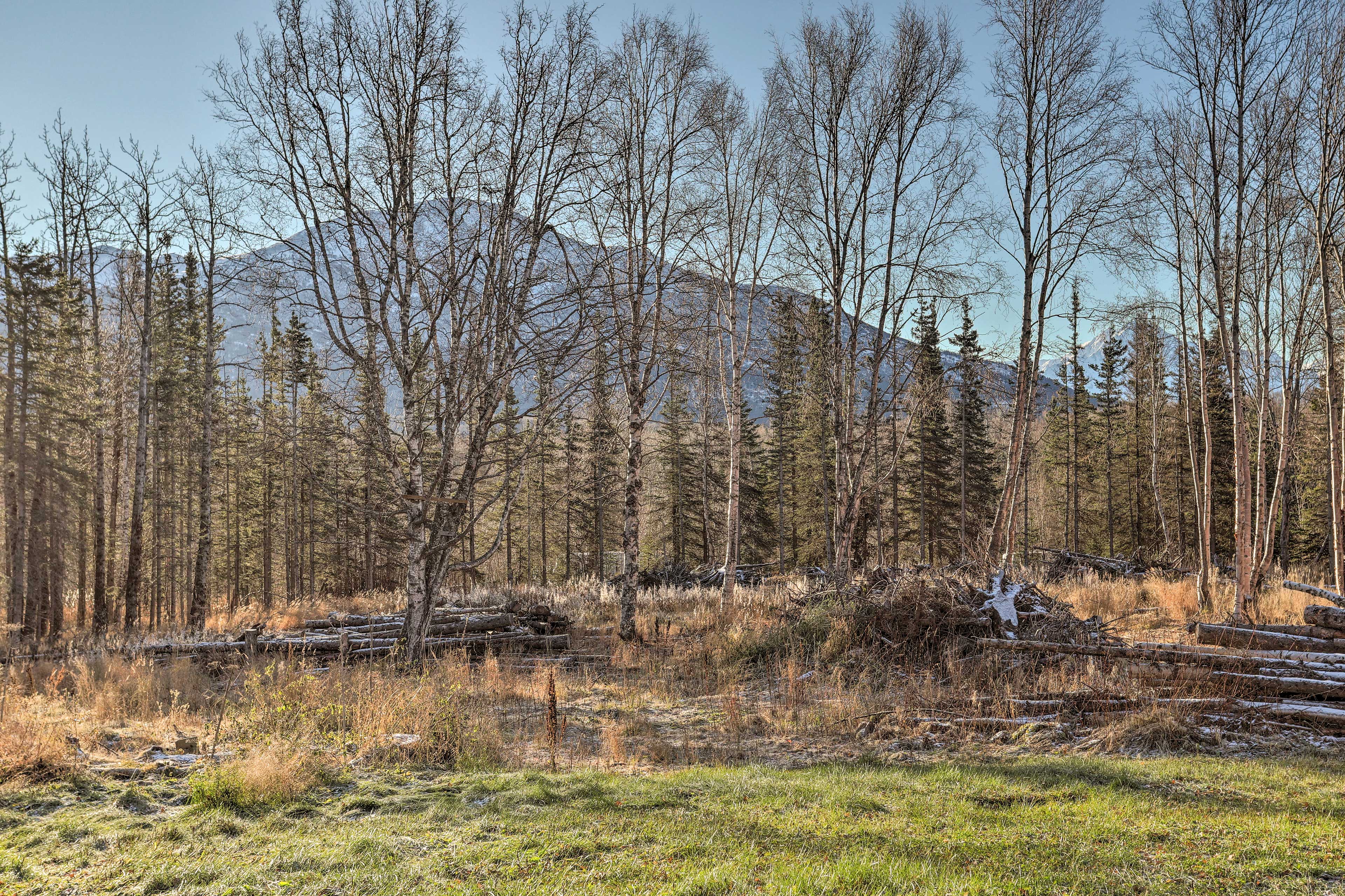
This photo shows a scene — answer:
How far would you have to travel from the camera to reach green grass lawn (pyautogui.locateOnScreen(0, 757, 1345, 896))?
125 inches

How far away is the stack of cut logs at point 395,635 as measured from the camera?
1072 cm

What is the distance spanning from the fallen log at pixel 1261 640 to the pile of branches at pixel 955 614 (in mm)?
1140

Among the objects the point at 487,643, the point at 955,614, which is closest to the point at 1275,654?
the point at 955,614

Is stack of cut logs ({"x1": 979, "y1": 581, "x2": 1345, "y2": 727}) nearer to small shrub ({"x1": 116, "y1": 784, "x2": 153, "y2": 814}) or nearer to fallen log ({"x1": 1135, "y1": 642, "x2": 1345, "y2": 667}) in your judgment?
fallen log ({"x1": 1135, "y1": 642, "x2": 1345, "y2": 667})

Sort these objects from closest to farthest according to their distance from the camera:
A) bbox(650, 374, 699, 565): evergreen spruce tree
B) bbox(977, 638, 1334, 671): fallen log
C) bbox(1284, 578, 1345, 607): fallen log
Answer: bbox(977, 638, 1334, 671): fallen log → bbox(1284, 578, 1345, 607): fallen log → bbox(650, 374, 699, 565): evergreen spruce tree

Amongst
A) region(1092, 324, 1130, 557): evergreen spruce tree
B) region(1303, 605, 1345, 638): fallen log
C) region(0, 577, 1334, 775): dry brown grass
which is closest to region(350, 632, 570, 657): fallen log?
region(0, 577, 1334, 775): dry brown grass

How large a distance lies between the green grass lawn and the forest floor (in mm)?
20

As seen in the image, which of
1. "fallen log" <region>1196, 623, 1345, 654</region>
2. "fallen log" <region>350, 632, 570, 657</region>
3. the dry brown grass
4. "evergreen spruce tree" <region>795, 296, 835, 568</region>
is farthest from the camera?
"evergreen spruce tree" <region>795, 296, 835, 568</region>

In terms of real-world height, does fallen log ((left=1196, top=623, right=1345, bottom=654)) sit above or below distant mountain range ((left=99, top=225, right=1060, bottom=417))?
below

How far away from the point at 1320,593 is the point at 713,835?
11.2 m

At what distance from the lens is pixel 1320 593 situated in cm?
997

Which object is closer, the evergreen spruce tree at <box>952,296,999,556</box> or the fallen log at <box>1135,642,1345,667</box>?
the fallen log at <box>1135,642,1345,667</box>

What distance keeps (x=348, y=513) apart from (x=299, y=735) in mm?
25066

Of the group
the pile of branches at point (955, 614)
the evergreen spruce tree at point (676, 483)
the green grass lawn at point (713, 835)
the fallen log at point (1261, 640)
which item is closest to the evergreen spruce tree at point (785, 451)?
the evergreen spruce tree at point (676, 483)
